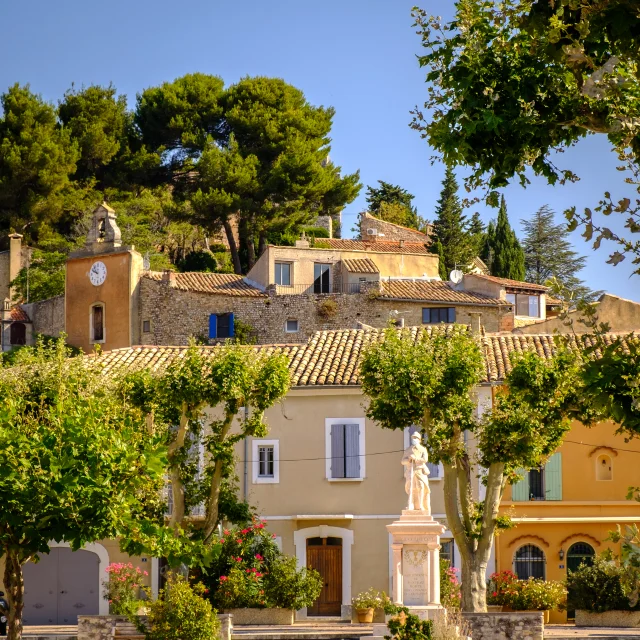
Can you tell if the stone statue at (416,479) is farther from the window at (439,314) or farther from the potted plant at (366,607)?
the window at (439,314)

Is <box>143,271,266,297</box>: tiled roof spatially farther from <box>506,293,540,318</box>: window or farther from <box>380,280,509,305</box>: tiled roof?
<box>506,293,540,318</box>: window

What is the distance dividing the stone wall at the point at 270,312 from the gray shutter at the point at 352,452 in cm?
2356

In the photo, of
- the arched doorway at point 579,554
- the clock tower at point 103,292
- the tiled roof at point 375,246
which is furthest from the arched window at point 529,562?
the tiled roof at point 375,246

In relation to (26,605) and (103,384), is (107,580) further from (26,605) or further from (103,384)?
(103,384)

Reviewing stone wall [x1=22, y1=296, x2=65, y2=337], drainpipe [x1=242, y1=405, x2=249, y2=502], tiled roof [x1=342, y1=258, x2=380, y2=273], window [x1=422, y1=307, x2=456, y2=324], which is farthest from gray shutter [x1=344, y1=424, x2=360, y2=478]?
stone wall [x1=22, y1=296, x2=65, y2=337]

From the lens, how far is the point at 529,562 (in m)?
35.3

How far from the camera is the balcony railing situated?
61.7 meters

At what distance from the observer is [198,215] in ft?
245

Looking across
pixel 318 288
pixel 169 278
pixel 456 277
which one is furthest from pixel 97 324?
pixel 456 277

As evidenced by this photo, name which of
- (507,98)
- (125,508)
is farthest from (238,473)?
(507,98)

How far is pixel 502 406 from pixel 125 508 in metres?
8.38

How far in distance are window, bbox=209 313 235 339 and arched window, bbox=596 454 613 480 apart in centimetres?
2656

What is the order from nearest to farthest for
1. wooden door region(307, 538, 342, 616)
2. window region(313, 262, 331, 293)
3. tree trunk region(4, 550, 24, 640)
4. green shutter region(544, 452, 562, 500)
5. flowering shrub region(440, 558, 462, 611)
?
tree trunk region(4, 550, 24, 640) → flowering shrub region(440, 558, 462, 611) → wooden door region(307, 538, 342, 616) → green shutter region(544, 452, 562, 500) → window region(313, 262, 331, 293)

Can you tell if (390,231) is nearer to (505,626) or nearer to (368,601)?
(368,601)
